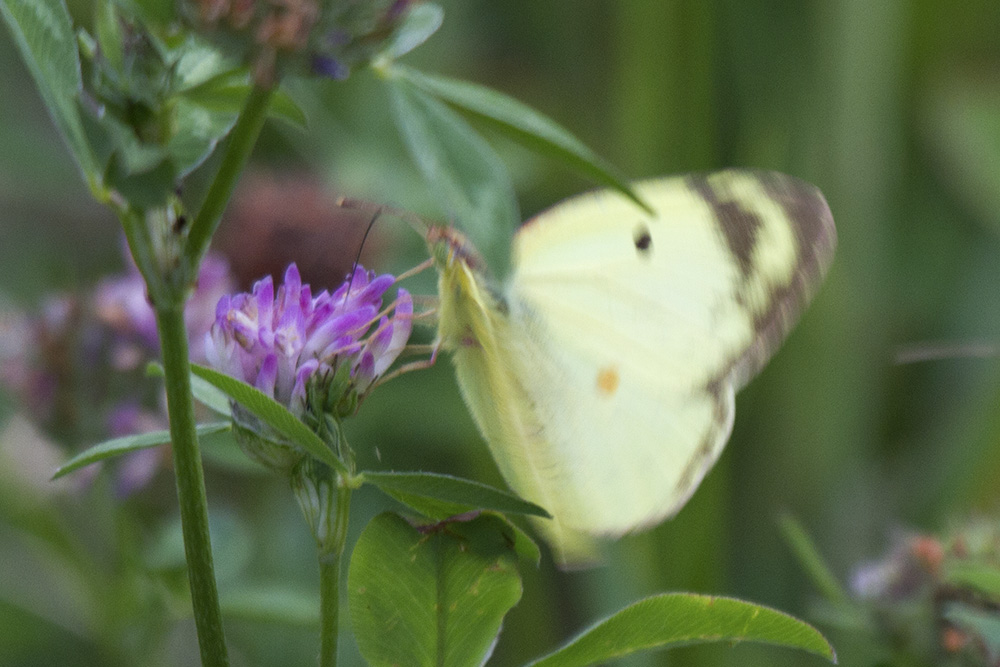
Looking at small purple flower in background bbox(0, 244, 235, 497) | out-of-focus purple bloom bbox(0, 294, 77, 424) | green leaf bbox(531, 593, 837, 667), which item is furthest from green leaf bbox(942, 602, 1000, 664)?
out-of-focus purple bloom bbox(0, 294, 77, 424)

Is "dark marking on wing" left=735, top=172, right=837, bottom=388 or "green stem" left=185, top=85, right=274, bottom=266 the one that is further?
"dark marking on wing" left=735, top=172, right=837, bottom=388

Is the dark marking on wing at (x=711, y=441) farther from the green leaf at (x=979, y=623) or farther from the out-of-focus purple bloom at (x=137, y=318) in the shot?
the out-of-focus purple bloom at (x=137, y=318)

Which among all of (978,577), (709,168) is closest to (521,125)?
(978,577)

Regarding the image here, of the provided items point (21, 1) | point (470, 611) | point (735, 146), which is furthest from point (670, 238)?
point (735, 146)

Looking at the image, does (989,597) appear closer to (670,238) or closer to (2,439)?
(670,238)

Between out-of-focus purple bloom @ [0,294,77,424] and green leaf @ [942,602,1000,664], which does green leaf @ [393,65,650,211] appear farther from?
out-of-focus purple bloom @ [0,294,77,424]

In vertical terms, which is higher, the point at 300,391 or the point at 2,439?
the point at 300,391

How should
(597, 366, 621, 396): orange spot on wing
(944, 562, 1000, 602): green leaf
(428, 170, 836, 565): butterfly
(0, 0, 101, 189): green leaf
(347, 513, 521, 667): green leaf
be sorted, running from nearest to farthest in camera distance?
1. (0, 0, 101, 189): green leaf
2. (347, 513, 521, 667): green leaf
3. (944, 562, 1000, 602): green leaf
4. (428, 170, 836, 565): butterfly
5. (597, 366, 621, 396): orange spot on wing
